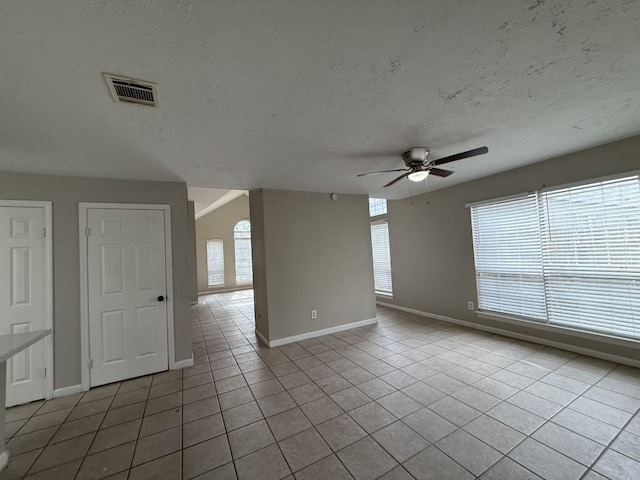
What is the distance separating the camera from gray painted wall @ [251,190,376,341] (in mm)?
3955

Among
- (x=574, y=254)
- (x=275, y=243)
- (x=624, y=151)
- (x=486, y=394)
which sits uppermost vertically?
(x=624, y=151)

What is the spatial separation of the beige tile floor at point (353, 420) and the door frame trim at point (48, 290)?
0.25 metres

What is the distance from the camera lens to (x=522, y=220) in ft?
11.8

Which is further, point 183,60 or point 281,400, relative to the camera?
point 281,400

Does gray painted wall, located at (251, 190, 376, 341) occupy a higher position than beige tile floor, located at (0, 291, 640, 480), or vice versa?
gray painted wall, located at (251, 190, 376, 341)

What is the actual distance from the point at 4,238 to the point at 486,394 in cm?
508

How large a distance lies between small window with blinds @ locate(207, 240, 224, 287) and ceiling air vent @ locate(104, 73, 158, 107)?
26.4 feet

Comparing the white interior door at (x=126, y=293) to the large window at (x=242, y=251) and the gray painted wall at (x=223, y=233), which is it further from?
the large window at (x=242, y=251)

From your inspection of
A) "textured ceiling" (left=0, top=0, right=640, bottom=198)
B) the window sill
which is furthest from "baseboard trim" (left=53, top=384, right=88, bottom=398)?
the window sill

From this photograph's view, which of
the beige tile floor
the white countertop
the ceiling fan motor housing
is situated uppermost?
the ceiling fan motor housing

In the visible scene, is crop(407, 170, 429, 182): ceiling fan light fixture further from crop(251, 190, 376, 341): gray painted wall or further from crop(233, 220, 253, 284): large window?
crop(233, 220, 253, 284): large window

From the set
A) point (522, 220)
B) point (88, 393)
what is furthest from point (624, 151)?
point (88, 393)

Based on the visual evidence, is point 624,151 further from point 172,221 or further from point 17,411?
point 17,411

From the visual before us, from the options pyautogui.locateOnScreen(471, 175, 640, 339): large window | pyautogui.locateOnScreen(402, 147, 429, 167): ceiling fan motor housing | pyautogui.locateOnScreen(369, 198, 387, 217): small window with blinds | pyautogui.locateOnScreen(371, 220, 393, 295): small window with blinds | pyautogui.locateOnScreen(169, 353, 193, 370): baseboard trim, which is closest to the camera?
pyautogui.locateOnScreen(402, 147, 429, 167): ceiling fan motor housing
